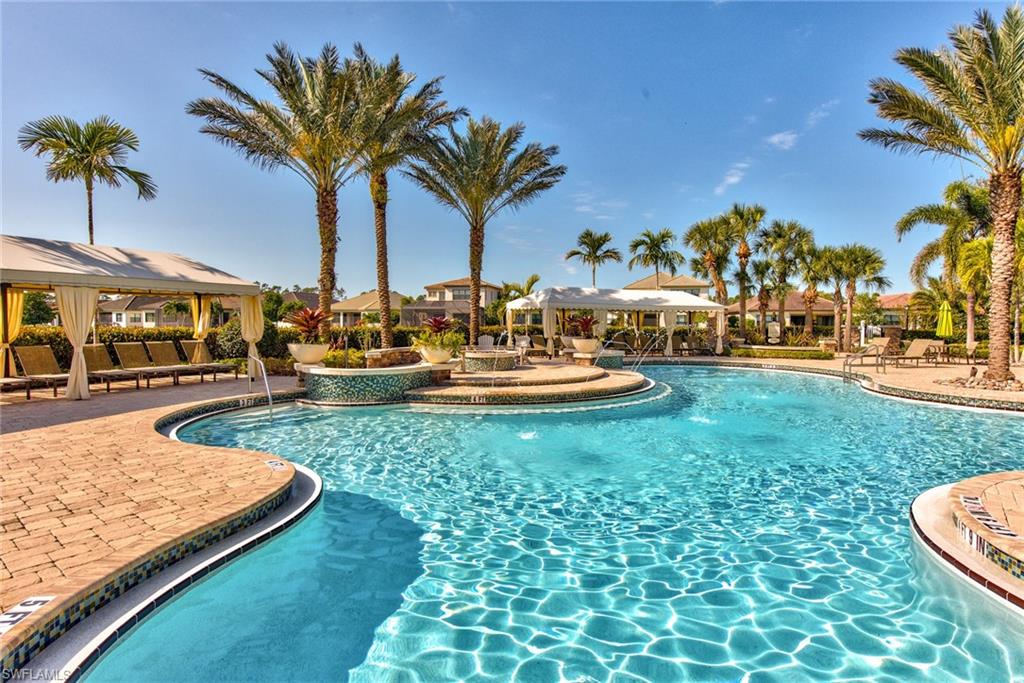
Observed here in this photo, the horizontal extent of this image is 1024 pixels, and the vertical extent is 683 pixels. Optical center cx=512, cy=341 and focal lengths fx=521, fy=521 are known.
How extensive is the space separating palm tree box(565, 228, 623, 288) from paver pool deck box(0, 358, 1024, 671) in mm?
26221

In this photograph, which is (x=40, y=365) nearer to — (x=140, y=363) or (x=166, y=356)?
(x=140, y=363)

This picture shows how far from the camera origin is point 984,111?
12.4 meters

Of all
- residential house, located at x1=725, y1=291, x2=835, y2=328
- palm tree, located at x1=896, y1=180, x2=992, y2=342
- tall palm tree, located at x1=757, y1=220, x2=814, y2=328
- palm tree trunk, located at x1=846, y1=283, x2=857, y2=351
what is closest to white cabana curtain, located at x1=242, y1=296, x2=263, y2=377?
palm tree, located at x1=896, y1=180, x2=992, y2=342

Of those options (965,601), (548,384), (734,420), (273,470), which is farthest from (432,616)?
(548,384)

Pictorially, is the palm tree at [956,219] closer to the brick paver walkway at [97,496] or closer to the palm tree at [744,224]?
the palm tree at [744,224]

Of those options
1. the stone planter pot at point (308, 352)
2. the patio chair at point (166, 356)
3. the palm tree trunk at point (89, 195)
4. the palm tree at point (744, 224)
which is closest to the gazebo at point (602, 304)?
the palm tree at point (744, 224)

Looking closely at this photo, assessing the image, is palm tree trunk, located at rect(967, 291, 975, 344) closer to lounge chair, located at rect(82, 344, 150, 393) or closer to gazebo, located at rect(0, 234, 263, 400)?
gazebo, located at rect(0, 234, 263, 400)

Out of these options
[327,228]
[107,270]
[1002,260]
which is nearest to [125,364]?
[107,270]

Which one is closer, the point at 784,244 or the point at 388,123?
the point at 388,123

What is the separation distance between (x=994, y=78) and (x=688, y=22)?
8092 millimetres

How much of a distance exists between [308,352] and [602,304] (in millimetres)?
12548

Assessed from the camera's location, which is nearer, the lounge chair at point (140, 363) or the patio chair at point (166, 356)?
the lounge chair at point (140, 363)

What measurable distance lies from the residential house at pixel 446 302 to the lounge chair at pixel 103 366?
35.0 metres

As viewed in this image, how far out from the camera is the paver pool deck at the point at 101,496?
11.3 ft
